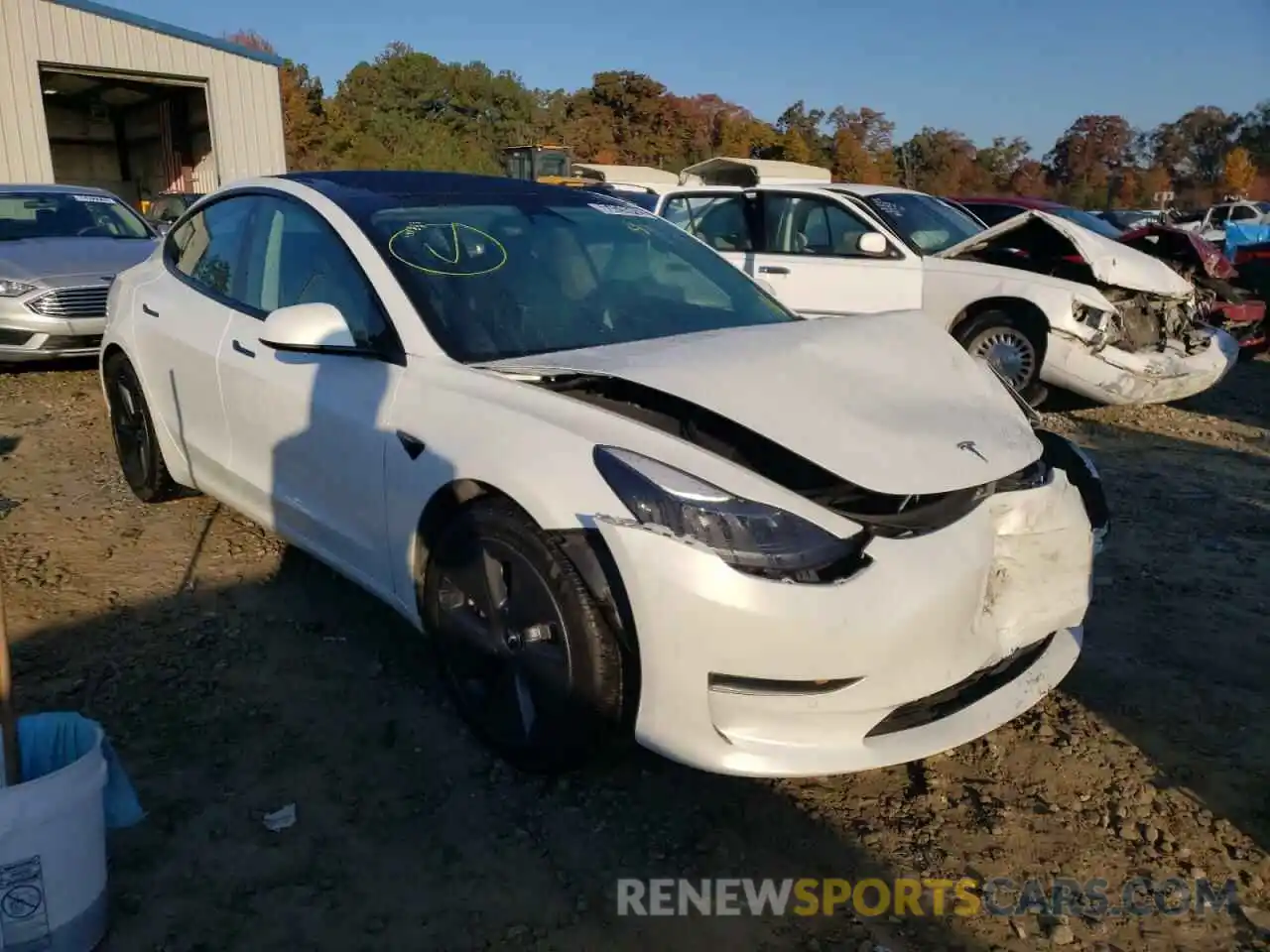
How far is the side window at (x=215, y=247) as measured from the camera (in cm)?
378

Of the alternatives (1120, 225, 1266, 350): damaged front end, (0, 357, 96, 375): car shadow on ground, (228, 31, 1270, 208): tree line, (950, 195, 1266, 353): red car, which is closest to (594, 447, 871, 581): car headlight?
(950, 195, 1266, 353): red car

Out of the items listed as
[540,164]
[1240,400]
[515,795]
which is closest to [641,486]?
[515,795]

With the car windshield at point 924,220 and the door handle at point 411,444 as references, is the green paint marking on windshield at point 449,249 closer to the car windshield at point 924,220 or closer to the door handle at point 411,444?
the door handle at point 411,444

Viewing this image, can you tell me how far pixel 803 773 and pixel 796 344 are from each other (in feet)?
3.99

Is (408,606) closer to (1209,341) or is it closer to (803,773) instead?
(803,773)

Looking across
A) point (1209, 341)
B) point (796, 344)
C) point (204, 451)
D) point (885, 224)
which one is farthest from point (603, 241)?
point (1209, 341)

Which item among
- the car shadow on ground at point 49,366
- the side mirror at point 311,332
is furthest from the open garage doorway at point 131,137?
the side mirror at point 311,332

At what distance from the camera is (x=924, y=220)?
780cm

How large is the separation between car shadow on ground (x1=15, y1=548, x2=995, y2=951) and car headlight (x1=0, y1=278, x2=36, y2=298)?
4.98m

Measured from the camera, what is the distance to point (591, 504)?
2.26 m

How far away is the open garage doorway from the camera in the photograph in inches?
880

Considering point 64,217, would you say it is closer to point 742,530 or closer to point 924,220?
point 924,220

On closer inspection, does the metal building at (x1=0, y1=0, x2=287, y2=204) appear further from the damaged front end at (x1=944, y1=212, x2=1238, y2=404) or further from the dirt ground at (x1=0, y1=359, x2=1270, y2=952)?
the dirt ground at (x1=0, y1=359, x2=1270, y2=952)

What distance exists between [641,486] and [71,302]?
6810mm
